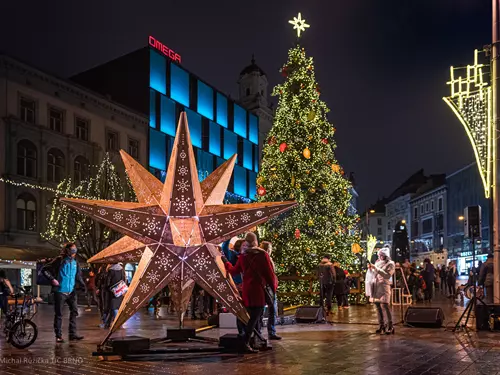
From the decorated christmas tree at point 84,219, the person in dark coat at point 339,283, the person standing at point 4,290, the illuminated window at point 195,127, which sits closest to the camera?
the person standing at point 4,290

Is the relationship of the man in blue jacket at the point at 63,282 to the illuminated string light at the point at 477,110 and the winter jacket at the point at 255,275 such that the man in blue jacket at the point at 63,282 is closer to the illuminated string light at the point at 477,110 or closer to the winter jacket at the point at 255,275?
the winter jacket at the point at 255,275

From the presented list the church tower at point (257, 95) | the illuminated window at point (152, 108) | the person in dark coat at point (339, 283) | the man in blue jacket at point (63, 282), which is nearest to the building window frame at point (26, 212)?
the illuminated window at point (152, 108)

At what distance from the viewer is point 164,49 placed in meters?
47.7

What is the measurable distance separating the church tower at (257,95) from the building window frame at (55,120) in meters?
31.8

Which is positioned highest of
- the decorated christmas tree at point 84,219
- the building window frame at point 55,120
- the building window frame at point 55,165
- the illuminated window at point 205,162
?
the building window frame at point 55,120

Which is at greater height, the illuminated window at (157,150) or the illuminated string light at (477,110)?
the illuminated window at (157,150)

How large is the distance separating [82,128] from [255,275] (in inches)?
1234

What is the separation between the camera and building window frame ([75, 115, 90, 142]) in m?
37.9

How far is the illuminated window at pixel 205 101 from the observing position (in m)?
52.4

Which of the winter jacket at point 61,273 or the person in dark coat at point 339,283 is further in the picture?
the person in dark coat at point 339,283

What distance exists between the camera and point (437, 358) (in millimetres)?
9016

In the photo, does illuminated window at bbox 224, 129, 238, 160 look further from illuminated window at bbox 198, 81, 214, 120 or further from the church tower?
the church tower

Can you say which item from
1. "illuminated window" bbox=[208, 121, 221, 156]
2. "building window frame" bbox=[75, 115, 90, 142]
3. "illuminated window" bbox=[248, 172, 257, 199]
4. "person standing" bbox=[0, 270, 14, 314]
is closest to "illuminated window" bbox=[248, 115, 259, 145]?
"illuminated window" bbox=[248, 172, 257, 199]

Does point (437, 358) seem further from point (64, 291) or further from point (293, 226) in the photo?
point (293, 226)
